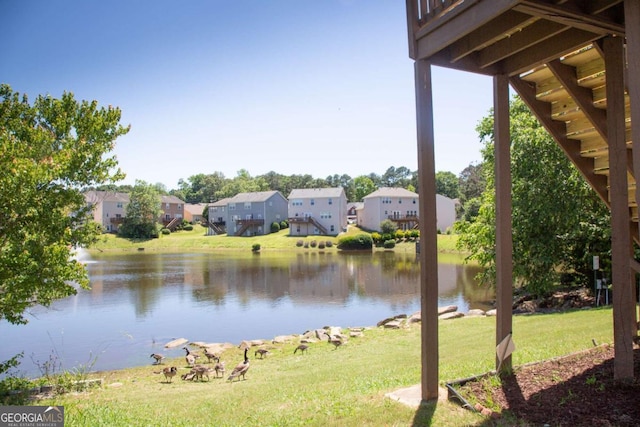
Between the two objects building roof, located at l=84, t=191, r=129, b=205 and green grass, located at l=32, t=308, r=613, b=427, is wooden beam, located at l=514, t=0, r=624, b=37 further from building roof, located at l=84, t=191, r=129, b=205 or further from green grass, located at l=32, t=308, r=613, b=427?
building roof, located at l=84, t=191, r=129, b=205

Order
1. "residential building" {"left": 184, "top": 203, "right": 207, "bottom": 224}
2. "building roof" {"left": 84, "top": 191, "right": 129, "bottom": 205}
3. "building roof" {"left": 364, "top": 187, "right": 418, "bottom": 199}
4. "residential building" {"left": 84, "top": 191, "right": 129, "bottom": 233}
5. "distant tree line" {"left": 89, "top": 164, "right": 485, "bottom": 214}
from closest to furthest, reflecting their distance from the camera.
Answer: "building roof" {"left": 364, "top": 187, "right": 418, "bottom": 199}
"building roof" {"left": 84, "top": 191, "right": 129, "bottom": 205}
"residential building" {"left": 84, "top": 191, "right": 129, "bottom": 233}
"distant tree line" {"left": 89, "top": 164, "right": 485, "bottom": 214}
"residential building" {"left": 184, "top": 203, "right": 207, "bottom": 224}

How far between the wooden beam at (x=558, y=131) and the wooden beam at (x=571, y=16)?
1293mm

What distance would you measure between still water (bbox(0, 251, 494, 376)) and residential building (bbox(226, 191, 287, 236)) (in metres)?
33.0

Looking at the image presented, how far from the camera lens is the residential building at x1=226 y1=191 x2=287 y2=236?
220 feet

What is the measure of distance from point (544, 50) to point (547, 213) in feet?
39.8

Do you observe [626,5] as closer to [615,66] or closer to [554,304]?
[615,66]

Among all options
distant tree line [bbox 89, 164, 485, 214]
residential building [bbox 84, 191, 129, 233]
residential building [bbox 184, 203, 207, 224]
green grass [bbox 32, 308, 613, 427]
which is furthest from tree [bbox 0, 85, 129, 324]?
residential building [bbox 184, 203, 207, 224]

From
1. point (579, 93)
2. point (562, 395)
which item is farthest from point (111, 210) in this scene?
point (562, 395)

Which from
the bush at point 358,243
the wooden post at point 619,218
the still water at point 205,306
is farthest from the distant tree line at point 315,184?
the wooden post at point 619,218

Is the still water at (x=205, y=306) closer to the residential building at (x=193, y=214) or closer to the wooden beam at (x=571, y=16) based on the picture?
the wooden beam at (x=571, y=16)

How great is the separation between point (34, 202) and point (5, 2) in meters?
3.55

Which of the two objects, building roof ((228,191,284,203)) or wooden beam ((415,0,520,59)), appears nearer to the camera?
wooden beam ((415,0,520,59))

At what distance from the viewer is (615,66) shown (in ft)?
14.9

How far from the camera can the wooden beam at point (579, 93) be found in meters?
5.18
